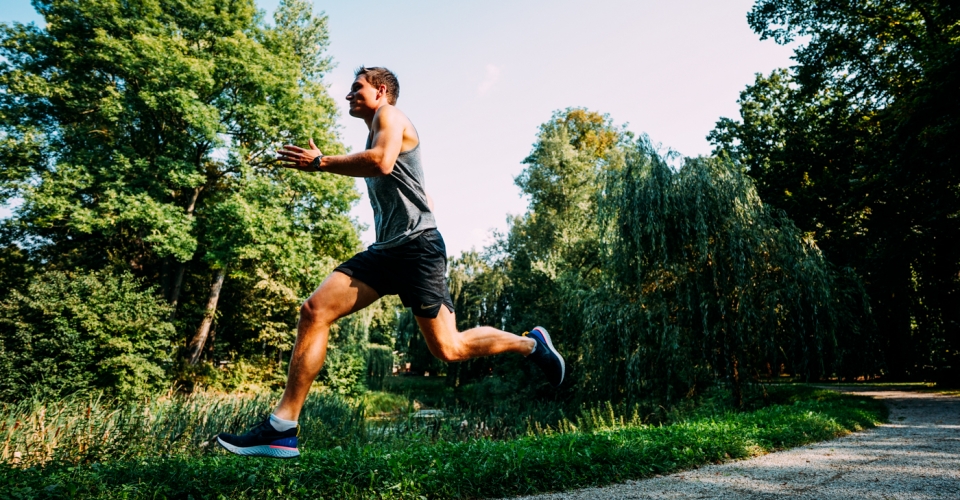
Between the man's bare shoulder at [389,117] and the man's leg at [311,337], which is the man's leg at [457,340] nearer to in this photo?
the man's leg at [311,337]

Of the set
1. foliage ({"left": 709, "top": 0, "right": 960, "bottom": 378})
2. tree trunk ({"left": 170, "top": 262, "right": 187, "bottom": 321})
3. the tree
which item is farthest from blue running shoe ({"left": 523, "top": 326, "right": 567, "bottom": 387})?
tree trunk ({"left": 170, "top": 262, "right": 187, "bottom": 321})

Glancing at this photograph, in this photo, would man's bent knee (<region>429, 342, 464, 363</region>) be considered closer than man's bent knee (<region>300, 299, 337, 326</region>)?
No

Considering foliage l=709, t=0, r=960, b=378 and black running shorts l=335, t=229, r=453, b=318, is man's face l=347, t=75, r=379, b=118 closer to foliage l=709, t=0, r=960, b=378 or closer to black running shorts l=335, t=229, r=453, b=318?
black running shorts l=335, t=229, r=453, b=318

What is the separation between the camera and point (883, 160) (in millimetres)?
11664

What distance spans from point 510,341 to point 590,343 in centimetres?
882

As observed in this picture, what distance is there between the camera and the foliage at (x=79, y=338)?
1132 centimetres

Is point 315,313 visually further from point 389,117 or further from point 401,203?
point 389,117

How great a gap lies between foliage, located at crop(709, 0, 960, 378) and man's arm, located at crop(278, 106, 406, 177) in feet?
35.1

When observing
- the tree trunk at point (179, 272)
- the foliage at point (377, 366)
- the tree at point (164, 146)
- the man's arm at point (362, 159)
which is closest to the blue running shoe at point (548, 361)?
the man's arm at point (362, 159)

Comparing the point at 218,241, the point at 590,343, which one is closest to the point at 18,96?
the point at 218,241

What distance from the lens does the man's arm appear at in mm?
2289

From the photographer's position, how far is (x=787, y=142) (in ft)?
55.6

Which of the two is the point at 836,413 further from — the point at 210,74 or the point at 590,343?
the point at 210,74

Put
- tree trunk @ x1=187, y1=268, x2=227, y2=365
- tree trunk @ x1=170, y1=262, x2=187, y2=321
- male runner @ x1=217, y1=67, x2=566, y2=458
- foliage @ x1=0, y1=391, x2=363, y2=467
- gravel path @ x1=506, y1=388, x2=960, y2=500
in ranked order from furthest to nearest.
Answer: tree trunk @ x1=187, y1=268, x2=227, y2=365, tree trunk @ x1=170, y1=262, x2=187, y2=321, foliage @ x1=0, y1=391, x2=363, y2=467, gravel path @ x1=506, y1=388, x2=960, y2=500, male runner @ x1=217, y1=67, x2=566, y2=458
